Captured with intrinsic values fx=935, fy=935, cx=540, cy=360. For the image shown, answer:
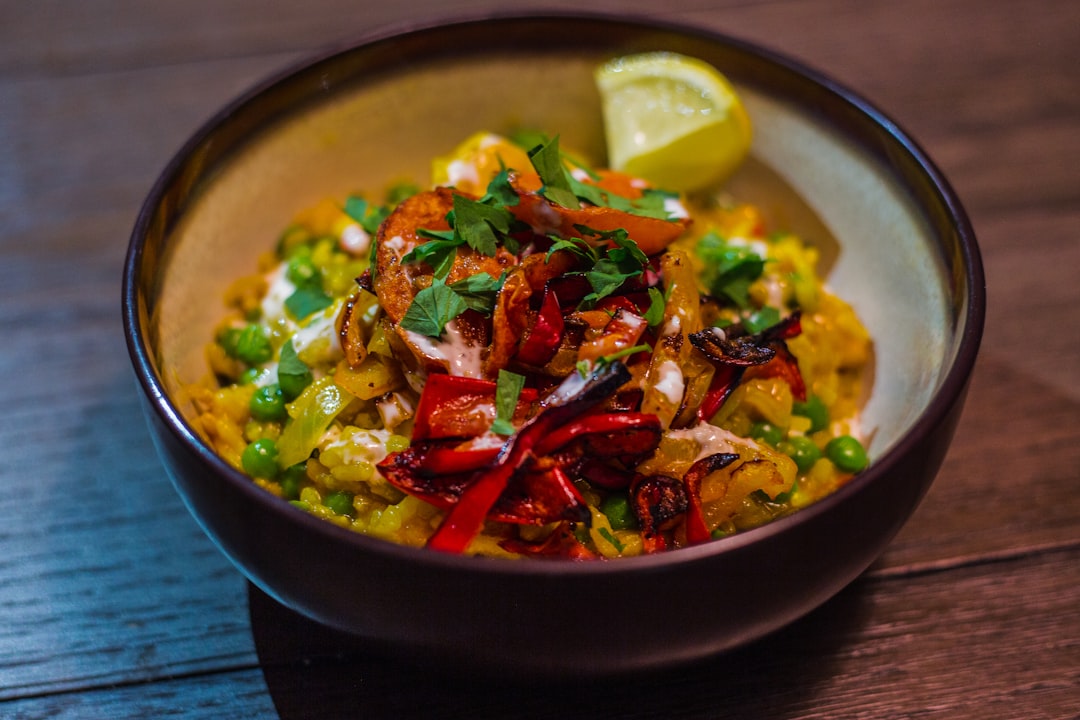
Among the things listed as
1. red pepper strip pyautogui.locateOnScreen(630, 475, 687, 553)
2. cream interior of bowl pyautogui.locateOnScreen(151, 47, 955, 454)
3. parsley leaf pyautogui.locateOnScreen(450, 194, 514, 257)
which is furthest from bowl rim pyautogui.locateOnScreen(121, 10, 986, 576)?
parsley leaf pyautogui.locateOnScreen(450, 194, 514, 257)

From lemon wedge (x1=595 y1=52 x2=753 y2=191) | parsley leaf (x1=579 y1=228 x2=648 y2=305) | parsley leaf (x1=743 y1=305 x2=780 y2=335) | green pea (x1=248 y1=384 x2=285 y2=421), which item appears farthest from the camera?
lemon wedge (x1=595 y1=52 x2=753 y2=191)

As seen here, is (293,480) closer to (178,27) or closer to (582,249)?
(582,249)

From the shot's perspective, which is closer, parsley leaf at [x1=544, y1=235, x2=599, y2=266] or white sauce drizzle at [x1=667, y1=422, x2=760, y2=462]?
white sauce drizzle at [x1=667, y1=422, x2=760, y2=462]

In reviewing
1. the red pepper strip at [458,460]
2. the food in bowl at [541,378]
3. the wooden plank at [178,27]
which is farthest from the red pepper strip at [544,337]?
the wooden plank at [178,27]

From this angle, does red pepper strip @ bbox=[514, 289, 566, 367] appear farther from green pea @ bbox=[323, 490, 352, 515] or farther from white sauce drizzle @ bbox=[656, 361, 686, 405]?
green pea @ bbox=[323, 490, 352, 515]

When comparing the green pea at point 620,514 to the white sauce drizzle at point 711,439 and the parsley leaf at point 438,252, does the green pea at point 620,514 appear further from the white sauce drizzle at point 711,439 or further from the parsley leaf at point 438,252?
the parsley leaf at point 438,252

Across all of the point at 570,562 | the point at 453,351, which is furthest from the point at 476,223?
the point at 570,562
